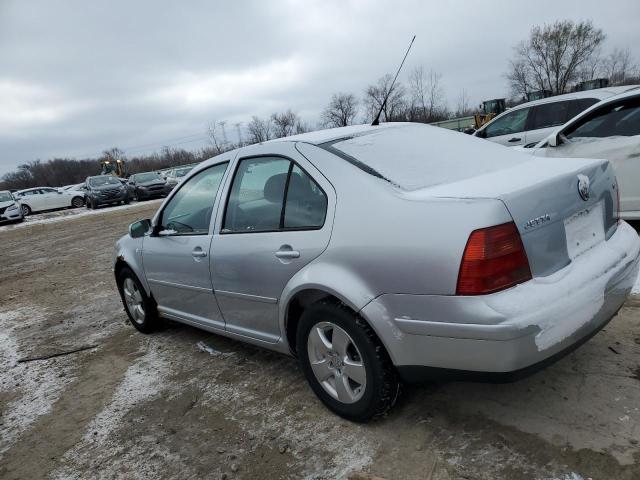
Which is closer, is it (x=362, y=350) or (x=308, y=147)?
(x=362, y=350)

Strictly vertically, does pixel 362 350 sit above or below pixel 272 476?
above

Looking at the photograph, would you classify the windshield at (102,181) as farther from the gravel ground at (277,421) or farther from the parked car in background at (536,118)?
the gravel ground at (277,421)

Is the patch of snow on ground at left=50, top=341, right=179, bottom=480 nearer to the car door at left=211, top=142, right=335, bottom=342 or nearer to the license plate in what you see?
the car door at left=211, top=142, right=335, bottom=342

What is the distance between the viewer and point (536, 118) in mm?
9297

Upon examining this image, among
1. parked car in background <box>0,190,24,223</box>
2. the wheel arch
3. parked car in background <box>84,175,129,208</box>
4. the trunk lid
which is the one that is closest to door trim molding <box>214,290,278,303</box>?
the wheel arch

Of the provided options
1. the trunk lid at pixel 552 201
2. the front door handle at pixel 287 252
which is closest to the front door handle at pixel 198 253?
the front door handle at pixel 287 252

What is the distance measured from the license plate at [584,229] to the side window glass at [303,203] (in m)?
1.21

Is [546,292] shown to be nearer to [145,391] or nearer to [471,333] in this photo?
[471,333]

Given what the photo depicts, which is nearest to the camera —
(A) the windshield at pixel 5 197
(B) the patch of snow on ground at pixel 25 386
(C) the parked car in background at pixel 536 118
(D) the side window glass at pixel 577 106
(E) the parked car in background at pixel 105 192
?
(B) the patch of snow on ground at pixel 25 386

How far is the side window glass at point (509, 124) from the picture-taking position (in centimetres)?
948

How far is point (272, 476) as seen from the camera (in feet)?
7.98

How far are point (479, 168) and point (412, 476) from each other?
1665mm

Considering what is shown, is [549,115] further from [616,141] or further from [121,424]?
[121,424]

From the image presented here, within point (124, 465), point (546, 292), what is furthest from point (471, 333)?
point (124, 465)
